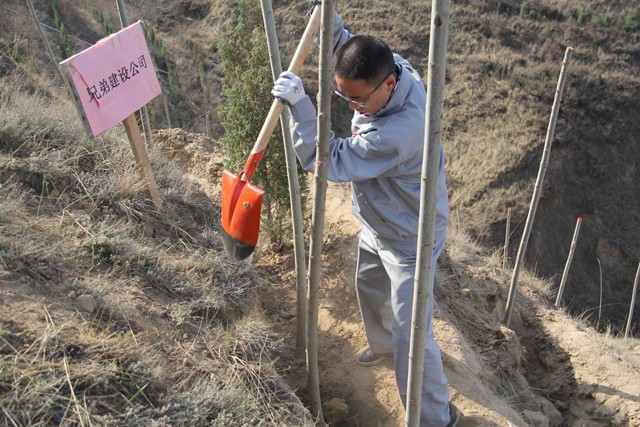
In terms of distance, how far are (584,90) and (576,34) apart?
112 inches

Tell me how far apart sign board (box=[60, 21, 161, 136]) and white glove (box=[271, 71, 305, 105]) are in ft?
3.75

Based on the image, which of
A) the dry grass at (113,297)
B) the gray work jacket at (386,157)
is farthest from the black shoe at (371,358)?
the gray work jacket at (386,157)

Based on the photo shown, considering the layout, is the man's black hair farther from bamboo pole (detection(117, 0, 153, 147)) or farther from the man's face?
bamboo pole (detection(117, 0, 153, 147))

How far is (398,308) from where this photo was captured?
2852 millimetres

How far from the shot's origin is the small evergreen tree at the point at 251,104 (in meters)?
3.97

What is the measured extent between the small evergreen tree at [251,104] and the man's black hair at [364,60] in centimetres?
157

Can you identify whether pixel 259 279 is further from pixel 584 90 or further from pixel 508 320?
pixel 584 90

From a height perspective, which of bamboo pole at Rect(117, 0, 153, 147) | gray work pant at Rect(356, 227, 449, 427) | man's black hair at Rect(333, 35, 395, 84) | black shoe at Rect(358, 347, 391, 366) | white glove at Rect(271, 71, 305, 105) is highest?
man's black hair at Rect(333, 35, 395, 84)

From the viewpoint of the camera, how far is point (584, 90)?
57.7 feet

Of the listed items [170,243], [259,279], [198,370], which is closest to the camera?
[198,370]

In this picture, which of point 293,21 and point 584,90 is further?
point 293,21

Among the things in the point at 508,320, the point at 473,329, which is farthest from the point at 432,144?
the point at 508,320

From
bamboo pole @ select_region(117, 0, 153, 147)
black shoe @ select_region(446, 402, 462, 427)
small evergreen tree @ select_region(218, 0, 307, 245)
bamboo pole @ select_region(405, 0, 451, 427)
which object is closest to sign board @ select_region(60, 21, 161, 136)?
bamboo pole @ select_region(117, 0, 153, 147)

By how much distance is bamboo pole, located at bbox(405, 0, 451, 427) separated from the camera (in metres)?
1.71
